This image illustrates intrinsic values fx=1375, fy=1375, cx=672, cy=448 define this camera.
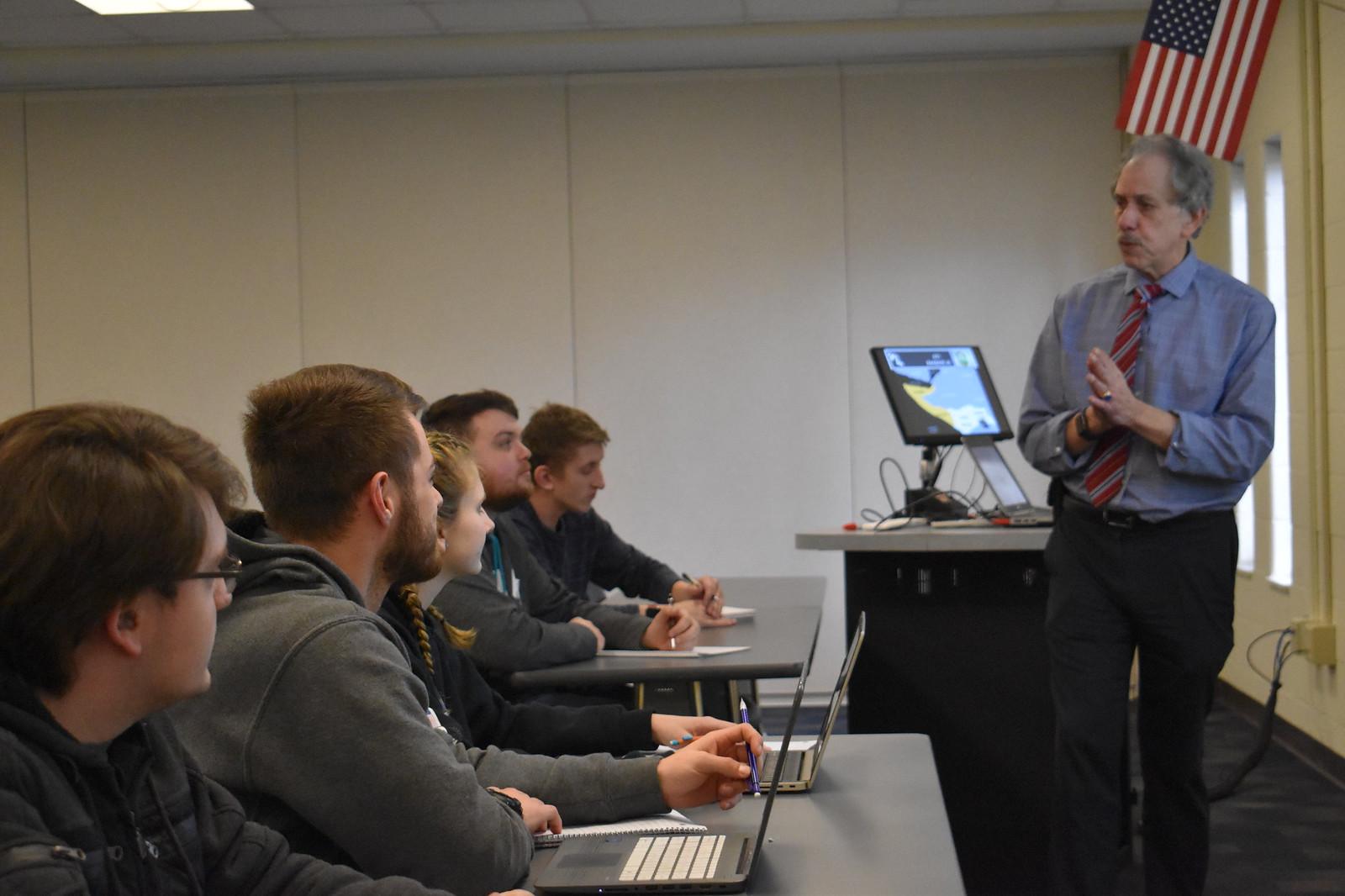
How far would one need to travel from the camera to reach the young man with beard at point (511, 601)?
114 inches

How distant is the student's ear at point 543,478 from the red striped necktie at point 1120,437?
1.60 metres

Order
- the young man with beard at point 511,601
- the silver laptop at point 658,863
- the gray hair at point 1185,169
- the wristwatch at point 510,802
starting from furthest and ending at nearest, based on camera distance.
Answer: the young man with beard at point 511,601, the gray hair at point 1185,169, the wristwatch at point 510,802, the silver laptop at point 658,863

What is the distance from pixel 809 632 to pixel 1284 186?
2.69 metres

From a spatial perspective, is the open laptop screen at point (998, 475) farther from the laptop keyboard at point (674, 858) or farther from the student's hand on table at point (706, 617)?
the laptop keyboard at point (674, 858)

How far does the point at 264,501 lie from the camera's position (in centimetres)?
166

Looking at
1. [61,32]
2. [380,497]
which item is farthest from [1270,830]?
[61,32]

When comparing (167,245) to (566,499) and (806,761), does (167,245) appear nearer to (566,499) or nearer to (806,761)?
(566,499)

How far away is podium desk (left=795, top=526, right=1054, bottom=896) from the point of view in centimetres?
354

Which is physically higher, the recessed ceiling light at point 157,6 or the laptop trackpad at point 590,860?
the recessed ceiling light at point 157,6

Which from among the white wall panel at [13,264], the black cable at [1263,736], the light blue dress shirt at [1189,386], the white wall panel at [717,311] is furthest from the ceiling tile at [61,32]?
the black cable at [1263,736]

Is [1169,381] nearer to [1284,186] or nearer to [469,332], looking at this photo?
[1284,186]

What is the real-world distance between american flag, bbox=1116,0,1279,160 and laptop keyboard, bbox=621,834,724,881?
338 centimetres

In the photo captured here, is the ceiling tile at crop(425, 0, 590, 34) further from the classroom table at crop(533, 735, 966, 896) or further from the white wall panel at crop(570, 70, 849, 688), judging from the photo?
the classroom table at crop(533, 735, 966, 896)

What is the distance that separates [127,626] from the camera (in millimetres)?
1027
